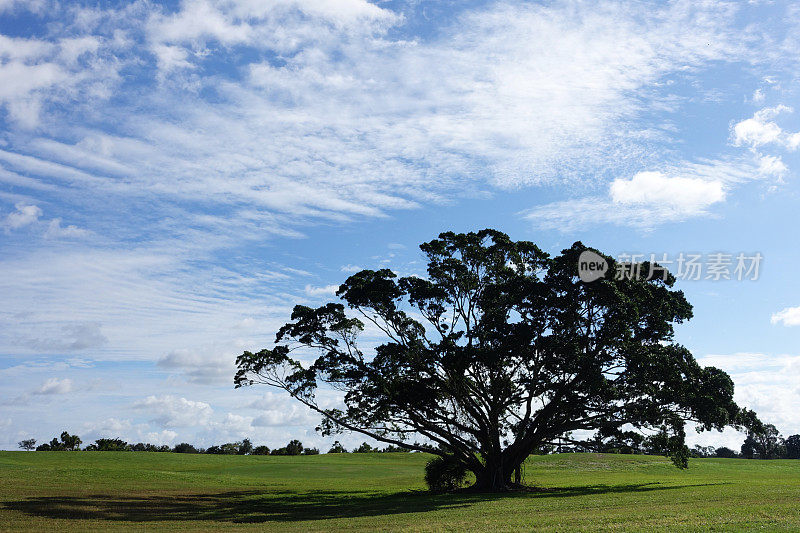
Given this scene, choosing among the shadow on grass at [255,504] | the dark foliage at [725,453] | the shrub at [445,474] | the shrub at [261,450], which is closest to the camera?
the shadow on grass at [255,504]

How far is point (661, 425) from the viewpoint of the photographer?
40844 mm

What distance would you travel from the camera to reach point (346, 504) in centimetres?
3588

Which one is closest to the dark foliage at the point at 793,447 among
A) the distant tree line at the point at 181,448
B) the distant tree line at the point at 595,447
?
the distant tree line at the point at 595,447

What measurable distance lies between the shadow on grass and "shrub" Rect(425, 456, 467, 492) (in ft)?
5.18

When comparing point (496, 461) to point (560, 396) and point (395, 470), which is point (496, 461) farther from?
point (395, 470)

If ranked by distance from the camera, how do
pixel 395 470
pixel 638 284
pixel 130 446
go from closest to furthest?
pixel 638 284 → pixel 395 470 → pixel 130 446

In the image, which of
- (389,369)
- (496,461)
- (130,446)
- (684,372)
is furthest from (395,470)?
(130,446)

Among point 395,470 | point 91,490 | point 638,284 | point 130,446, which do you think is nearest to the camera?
point 638,284

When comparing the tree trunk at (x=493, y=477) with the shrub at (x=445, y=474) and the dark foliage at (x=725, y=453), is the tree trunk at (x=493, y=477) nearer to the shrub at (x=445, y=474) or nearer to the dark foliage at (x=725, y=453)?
the shrub at (x=445, y=474)

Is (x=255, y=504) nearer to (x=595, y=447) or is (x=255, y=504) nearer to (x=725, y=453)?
(x=595, y=447)

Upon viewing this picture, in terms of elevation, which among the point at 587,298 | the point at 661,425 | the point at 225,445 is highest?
the point at 587,298

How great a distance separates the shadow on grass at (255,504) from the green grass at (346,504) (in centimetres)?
6

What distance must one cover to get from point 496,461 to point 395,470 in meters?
31.6

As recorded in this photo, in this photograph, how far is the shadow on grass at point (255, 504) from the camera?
99.9 ft
